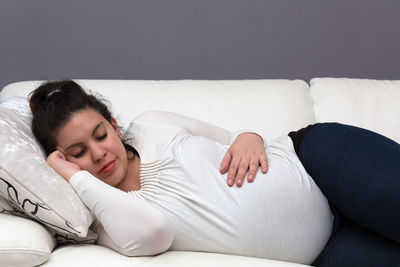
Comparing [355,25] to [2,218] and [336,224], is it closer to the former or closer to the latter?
[336,224]

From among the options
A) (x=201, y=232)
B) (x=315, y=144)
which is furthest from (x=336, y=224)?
(x=201, y=232)

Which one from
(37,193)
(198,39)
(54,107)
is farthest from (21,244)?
(198,39)

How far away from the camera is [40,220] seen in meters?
1.31

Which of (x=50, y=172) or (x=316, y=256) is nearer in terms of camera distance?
(x=50, y=172)

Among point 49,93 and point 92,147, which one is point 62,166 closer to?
point 92,147

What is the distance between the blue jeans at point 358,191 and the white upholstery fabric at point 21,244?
677 mm

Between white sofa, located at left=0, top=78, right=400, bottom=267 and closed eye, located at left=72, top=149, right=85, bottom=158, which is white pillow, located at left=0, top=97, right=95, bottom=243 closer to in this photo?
closed eye, located at left=72, top=149, right=85, bottom=158

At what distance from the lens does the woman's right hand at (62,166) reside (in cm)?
140

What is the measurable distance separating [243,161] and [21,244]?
578 millimetres

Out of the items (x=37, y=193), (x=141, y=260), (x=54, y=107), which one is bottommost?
(x=141, y=260)

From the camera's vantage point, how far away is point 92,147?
1.46m

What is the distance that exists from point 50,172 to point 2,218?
0.48 ft

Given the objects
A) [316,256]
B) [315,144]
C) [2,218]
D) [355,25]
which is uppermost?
[355,25]

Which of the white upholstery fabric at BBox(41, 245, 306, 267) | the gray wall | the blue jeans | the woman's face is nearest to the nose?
the woman's face
